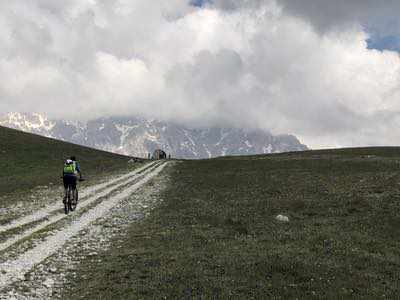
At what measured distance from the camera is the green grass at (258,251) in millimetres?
13234

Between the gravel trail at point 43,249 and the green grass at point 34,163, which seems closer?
the gravel trail at point 43,249

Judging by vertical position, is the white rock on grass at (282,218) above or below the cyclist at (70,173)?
below

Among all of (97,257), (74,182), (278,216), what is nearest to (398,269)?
(278,216)

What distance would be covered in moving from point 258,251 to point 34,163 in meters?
65.9

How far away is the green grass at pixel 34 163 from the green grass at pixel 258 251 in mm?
25225

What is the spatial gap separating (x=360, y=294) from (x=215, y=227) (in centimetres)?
1025

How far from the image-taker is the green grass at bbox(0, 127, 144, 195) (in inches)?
Result: 2026

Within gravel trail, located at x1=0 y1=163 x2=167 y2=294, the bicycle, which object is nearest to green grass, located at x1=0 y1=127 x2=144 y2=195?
the bicycle

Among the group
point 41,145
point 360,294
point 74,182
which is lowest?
point 360,294

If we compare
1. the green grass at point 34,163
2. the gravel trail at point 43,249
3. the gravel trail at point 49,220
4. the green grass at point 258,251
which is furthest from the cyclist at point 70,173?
the green grass at point 34,163

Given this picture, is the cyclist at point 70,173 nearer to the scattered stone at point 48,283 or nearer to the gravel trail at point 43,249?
the gravel trail at point 43,249

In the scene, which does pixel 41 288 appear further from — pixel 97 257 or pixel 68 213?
pixel 68 213

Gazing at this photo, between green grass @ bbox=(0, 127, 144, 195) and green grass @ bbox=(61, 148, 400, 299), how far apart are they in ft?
82.8

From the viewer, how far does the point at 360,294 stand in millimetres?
12922
